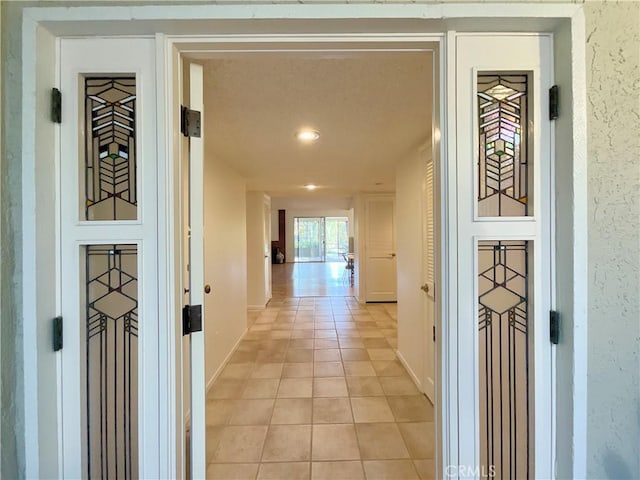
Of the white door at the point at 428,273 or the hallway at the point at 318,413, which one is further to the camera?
the white door at the point at 428,273

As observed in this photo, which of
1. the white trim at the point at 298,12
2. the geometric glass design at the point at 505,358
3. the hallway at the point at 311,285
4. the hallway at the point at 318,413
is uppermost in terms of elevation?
the white trim at the point at 298,12

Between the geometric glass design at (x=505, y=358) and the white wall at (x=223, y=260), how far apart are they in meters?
2.09

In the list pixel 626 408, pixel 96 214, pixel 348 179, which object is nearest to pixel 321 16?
pixel 96 214

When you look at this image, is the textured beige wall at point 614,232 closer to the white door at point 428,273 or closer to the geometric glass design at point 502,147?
the geometric glass design at point 502,147

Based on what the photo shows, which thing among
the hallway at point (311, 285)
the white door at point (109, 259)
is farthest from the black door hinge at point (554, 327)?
the hallway at point (311, 285)

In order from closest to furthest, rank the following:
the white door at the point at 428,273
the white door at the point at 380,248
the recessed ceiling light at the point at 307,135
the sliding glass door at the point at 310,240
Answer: the recessed ceiling light at the point at 307,135 < the white door at the point at 428,273 < the white door at the point at 380,248 < the sliding glass door at the point at 310,240

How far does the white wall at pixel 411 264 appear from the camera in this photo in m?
2.57

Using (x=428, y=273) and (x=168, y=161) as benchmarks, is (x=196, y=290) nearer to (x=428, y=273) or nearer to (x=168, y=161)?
(x=168, y=161)

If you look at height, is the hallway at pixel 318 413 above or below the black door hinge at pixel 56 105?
below

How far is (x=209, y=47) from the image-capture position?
1020 mm

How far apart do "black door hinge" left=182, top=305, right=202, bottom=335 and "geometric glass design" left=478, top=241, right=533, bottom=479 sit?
99cm

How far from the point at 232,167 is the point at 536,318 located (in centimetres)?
305

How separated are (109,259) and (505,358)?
141cm

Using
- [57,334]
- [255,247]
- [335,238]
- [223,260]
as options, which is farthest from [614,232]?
[335,238]
